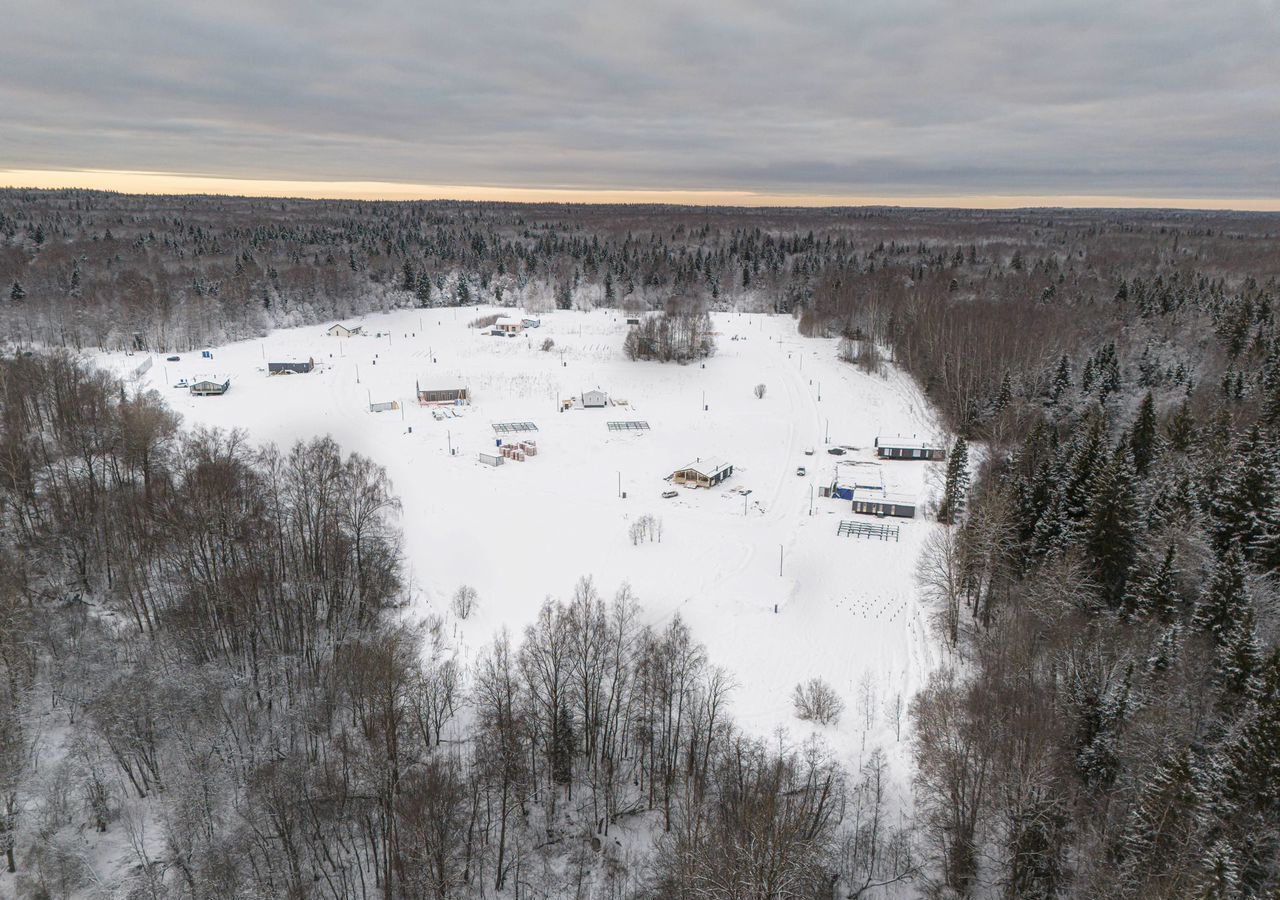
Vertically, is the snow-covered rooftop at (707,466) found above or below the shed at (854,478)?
above

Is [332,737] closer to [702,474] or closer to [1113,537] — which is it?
[702,474]

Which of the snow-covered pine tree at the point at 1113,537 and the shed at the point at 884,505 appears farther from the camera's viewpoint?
the shed at the point at 884,505

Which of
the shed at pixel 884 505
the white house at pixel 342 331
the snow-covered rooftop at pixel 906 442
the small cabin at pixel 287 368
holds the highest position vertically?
the white house at pixel 342 331

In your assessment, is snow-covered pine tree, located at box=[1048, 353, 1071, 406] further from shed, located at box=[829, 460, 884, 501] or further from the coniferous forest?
shed, located at box=[829, 460, 884, 501]

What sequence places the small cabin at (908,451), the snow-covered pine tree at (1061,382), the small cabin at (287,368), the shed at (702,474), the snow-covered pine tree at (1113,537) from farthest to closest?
the small cabin at (287,368) → the snow-covered pine tree at (1061,382) → the small cabin at (908,451) → the shed at (702,474) → the snow-covered pine tree at (1113,537)

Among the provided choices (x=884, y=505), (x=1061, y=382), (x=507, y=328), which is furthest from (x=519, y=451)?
(x=1061, y=382)

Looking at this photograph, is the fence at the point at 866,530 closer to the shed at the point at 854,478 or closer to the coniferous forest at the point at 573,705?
the coniferous forest at the point at 573,705

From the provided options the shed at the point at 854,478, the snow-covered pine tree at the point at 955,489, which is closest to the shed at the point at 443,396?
the shed at the point at 854,478

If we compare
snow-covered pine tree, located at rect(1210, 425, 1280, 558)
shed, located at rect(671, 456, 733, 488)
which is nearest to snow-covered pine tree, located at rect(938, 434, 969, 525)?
snow-covered pine tree, located at rect(1210, 425, 1280, 558)
